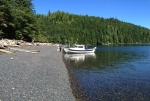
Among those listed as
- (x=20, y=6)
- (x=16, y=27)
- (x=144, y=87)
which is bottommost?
(x=144, y=87)

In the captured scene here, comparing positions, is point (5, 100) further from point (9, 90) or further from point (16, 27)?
point (16, 27)

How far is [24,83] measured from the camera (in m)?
18.0

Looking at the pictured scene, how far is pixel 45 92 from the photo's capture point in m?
16.4

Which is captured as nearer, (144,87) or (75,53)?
(144,87)

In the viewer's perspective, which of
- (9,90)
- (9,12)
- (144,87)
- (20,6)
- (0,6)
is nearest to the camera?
(9,90)

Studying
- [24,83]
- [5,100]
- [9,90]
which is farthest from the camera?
[24,83]

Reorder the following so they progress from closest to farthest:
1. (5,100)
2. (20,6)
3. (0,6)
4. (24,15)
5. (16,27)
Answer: (5,100)
(0,6)
(16,27)
(24,15)
(20,6)

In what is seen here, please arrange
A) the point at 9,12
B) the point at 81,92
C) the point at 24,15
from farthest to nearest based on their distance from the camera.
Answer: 1. the point at 24,15
2. the point at 9,12
3. the point at 81,92

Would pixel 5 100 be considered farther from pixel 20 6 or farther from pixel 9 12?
pixel 20 6

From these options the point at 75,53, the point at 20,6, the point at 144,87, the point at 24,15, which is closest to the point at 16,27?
the point at 24,15

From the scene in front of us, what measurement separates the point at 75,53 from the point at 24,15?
28.4 m

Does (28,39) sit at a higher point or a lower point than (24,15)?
lower

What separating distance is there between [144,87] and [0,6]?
182ft

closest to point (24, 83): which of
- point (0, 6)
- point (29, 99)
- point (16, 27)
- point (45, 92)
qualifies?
point (45, 92)
